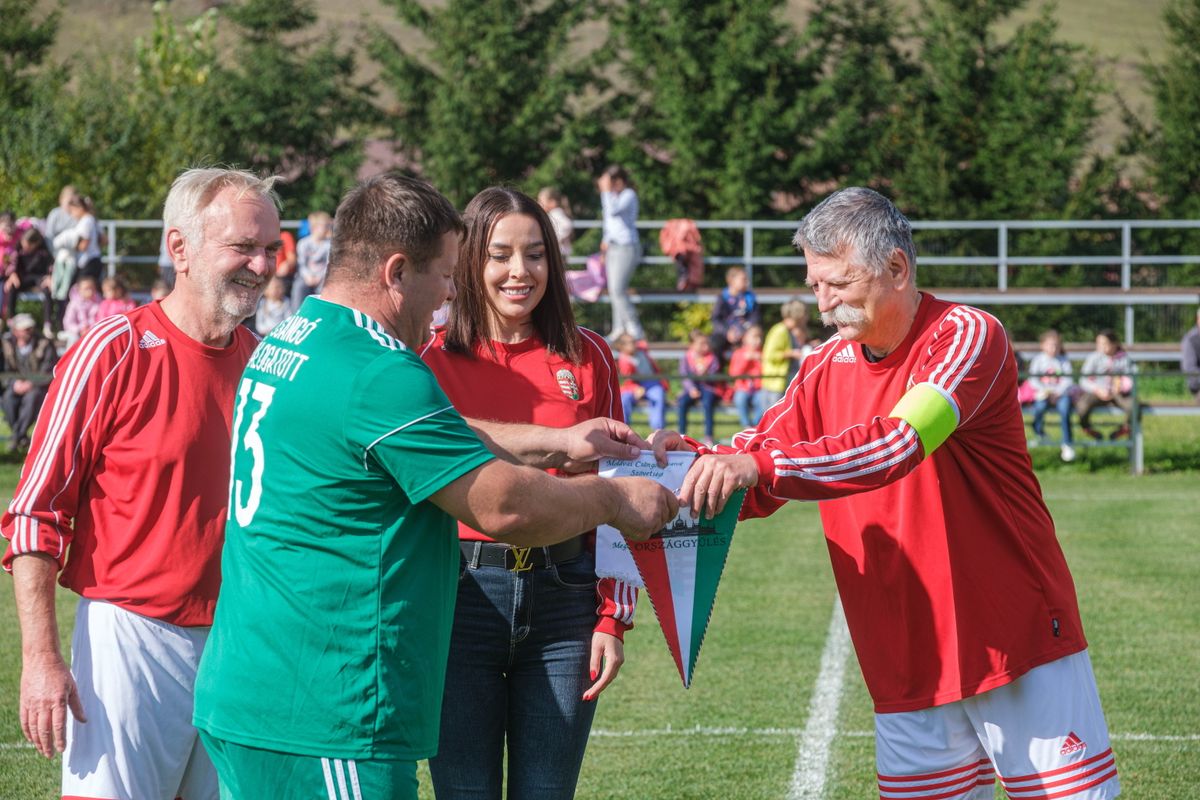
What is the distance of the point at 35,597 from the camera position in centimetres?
372

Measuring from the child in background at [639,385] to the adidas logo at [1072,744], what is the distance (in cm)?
1319

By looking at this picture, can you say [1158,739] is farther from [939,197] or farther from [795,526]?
[939,197]

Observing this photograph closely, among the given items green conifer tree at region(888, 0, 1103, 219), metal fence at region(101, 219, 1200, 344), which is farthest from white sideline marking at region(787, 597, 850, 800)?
green conifer tree at region(888, 0, 1103, 219)

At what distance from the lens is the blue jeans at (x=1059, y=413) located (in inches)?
698

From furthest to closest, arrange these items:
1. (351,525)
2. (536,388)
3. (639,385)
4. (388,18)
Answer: (388,18) < (639,385) < (536,388) < (351,525)

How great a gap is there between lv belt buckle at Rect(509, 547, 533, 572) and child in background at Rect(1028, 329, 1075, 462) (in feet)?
47.2

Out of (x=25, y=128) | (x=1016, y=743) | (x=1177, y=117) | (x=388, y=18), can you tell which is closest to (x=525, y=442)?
(x=1016, y=743)

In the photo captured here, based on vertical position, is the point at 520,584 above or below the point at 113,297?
below

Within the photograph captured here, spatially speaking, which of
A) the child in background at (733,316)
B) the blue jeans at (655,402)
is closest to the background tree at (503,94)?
the child in background at (733,316)

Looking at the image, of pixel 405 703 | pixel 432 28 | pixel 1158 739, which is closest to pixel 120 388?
pixel 405 703

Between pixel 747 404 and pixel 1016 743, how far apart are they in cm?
1361

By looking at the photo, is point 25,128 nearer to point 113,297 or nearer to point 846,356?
point 113,297

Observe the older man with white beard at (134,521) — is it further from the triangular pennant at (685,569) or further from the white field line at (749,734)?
the white field line at (749,734)

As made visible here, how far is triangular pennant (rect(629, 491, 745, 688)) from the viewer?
398 centimetres
